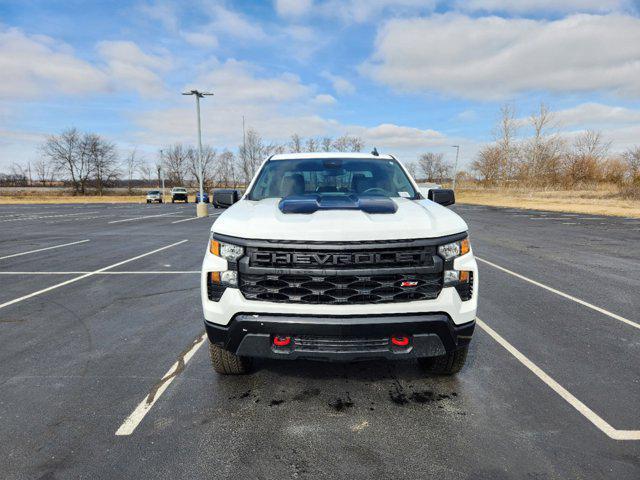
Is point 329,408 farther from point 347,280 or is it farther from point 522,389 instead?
point 522,389

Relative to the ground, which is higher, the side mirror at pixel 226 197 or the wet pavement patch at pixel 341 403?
the side mirror at pixel 226 197

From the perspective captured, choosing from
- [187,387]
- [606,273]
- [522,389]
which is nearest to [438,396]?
[522,389]

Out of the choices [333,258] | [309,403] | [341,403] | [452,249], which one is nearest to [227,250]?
[333,258]

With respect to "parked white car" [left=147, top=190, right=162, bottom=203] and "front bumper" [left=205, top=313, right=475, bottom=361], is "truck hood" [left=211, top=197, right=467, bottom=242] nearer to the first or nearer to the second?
"front bumper" [left=205, top=313, right=475, bottom=361]

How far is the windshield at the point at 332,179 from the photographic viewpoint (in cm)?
399

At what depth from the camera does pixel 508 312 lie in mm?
4938

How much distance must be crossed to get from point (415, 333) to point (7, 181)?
10547 centimetres

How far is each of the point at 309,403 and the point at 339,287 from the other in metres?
1.01

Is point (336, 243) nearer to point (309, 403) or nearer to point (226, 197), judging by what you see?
point (309, 403)

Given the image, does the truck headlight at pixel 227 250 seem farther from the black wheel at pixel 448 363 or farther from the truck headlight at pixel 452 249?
the black wheel at pixel 448 363

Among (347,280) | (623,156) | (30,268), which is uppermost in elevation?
(623,156)

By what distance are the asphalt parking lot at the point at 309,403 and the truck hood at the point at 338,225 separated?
1318 mm

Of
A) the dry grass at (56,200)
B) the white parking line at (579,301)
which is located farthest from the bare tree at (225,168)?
the white parking line at (579,301)

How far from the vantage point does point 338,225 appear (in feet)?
8.32
